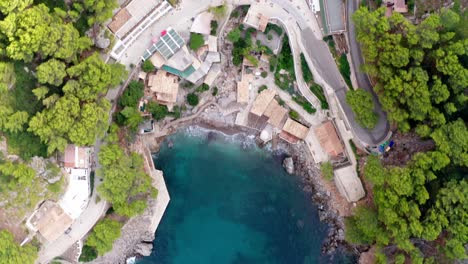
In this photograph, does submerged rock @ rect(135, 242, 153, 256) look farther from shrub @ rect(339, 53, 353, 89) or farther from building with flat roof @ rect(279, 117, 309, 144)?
shrub @ rect(339, 53, 353, 89)

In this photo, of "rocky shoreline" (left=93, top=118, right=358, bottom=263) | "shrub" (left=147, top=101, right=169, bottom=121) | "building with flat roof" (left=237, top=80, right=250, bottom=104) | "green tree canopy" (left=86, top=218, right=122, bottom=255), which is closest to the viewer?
"green tree canopy" (left=86, top=218, right=122, bottom=255)

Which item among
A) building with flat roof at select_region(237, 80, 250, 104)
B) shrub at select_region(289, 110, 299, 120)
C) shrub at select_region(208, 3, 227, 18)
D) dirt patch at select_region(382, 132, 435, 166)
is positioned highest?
shrub at select_region(208, 3, 227, 18)

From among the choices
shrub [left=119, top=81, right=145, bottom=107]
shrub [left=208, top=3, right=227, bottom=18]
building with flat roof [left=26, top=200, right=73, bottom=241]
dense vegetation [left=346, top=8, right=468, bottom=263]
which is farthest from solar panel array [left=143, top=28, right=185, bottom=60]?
building with flat roof [left=26, top=200, right=73, bottom=241]

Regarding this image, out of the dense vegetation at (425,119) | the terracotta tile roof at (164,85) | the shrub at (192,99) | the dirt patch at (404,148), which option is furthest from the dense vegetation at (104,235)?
the dirt patch at (404,148)

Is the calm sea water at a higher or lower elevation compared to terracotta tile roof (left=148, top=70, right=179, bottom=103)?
lower

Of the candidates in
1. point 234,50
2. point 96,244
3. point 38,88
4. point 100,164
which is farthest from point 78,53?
point 96,244

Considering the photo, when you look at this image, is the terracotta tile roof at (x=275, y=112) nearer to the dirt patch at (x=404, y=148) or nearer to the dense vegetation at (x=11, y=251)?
the dirt patch at (x=404, y=148)

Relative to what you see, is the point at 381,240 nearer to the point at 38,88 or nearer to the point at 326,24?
the point at 326,24
